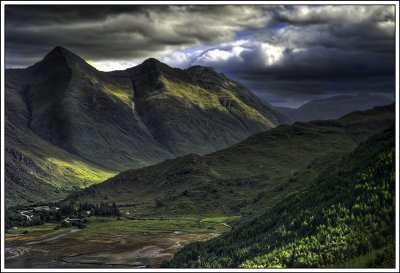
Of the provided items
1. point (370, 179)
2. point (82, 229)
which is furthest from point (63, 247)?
point (370, 179)

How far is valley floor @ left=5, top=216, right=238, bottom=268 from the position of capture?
110750 millimetres

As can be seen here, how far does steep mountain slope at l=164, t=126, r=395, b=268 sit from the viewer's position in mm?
59188

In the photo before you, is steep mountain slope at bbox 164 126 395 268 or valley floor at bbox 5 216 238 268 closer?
steep mountain slope at bbox 164 126 395 268

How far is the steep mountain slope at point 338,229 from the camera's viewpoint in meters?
59.2

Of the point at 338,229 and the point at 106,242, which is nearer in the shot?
the point at 338,229

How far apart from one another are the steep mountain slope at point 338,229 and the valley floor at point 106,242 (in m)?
34.2

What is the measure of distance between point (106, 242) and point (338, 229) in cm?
9338

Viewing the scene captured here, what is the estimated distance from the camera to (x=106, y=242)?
148 m

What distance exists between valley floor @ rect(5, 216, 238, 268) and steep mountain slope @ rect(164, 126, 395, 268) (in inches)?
1348

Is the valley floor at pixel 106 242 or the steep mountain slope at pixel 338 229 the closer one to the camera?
the steep mountain slope at pixel 338 229

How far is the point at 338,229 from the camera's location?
6419 cm

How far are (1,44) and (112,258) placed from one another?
75083 mm

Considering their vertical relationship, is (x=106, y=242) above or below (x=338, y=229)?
below

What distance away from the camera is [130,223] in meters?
193
